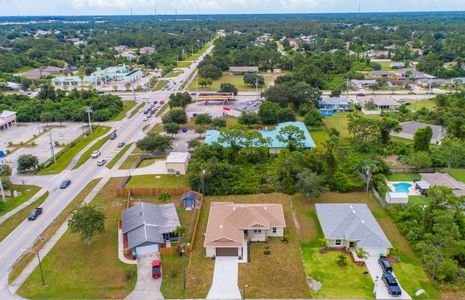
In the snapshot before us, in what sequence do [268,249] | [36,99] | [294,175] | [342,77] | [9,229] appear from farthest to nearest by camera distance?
[342,77] → [36,99] → [294,175] → [9,229] → [268,249]

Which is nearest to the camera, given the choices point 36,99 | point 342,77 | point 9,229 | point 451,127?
point 9,229

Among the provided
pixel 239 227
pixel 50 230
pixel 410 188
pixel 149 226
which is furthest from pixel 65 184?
pixel 410 188

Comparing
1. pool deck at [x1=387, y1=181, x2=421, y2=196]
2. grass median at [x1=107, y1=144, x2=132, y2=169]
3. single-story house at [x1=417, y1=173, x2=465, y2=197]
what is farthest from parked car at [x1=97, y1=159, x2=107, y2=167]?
single-story house at [x1=417, y1=173, x2=465, y2=197]

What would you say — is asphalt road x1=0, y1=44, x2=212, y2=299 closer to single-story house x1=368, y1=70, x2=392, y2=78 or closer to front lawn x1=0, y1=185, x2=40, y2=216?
front lawn x1=0, y1=185, x2=40, y2=216

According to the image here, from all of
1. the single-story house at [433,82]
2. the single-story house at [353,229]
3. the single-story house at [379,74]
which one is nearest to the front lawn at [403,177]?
the single-story house at [353,229]

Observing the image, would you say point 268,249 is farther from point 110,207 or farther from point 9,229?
point 9,229

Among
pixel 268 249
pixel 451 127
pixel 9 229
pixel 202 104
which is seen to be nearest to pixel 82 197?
pixel 9 229
